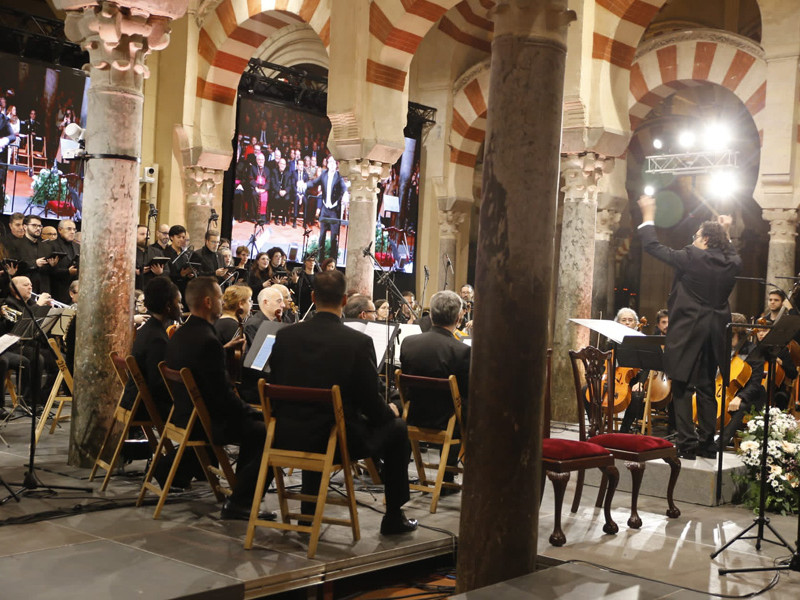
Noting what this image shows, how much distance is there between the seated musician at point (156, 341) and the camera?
5277 mm

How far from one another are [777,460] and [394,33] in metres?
6.63

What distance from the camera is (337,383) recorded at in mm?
4375

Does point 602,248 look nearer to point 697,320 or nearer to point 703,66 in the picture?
point 703,66

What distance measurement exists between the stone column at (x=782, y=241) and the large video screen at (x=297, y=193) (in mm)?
6099

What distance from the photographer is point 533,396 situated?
12.3 feet

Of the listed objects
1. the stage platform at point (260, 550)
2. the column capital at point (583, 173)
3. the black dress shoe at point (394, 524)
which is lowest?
the stage platform at point (260, 550)

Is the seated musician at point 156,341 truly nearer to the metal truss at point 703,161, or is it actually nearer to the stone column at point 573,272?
the stone column at point 573,272

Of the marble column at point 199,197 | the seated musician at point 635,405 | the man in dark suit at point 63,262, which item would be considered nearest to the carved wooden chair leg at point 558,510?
the seated musician at point 635,405

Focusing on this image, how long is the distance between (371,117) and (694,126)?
9990 mm

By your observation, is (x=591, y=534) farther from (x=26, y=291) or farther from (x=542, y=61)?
(x=26, y=291)

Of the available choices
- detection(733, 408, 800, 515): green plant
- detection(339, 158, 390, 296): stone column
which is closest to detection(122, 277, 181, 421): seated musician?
detection(733, 408, 800, 515): green plant

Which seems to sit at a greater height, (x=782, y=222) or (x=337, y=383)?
(x=782, y=222)

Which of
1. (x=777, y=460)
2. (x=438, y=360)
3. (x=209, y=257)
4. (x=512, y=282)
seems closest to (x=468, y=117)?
(x=209, y=257)

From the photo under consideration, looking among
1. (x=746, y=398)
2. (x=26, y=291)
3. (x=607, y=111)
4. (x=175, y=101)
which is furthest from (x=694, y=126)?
(x=26, y=291)
